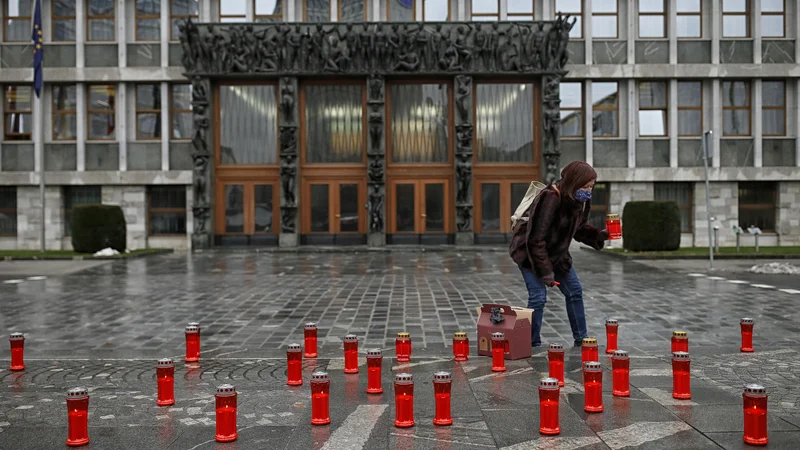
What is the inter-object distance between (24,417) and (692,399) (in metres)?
5.21

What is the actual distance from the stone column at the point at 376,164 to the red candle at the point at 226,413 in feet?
92.3

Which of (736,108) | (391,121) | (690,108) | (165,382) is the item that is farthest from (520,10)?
(165,382)

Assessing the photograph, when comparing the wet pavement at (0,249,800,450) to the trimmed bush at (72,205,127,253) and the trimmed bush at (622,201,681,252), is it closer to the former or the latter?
the trimmed bush at (622,201,681,252)

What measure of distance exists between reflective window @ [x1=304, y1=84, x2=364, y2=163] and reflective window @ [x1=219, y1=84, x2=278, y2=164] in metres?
1.61

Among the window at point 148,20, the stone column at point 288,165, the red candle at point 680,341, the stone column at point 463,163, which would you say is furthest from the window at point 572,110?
the red candle at point 680,341

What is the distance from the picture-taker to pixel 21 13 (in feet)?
118

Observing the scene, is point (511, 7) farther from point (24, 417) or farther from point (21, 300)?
point (24, 417)

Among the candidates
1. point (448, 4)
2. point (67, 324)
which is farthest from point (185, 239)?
point (67, 324)

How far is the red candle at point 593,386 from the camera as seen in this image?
19.7 feet

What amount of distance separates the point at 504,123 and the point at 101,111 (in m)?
17.7

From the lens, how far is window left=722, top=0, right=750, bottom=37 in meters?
35.6

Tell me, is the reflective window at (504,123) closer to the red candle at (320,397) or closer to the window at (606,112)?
the window at (606,112)

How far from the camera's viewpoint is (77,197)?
119 feet

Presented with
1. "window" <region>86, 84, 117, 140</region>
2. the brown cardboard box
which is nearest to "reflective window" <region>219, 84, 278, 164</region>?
"window" <region>86, 84, 117, 140</region>
